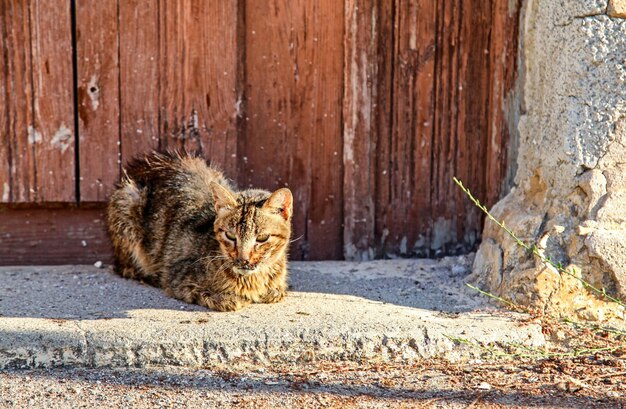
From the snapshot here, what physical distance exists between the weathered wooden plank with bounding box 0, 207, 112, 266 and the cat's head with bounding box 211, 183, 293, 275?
129 cm

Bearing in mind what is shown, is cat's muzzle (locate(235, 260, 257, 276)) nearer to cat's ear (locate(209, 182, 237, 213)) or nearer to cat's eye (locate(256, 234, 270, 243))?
cat's eye (locate(256, 234, 270, 243))

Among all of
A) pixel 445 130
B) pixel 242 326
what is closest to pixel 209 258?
pixel 242 326

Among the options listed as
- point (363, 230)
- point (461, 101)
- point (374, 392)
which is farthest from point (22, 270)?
point (461, 101)

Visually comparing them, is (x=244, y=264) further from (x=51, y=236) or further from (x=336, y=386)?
(x=51, y=236)

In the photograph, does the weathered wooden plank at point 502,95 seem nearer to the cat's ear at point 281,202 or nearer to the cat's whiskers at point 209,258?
the cat's ear at point 281,202

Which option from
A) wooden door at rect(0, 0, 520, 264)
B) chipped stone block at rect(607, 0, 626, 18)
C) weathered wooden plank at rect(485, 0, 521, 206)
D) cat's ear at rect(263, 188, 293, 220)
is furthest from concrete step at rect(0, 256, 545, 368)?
chipped stone block at rect(607, 0, 626, 18)

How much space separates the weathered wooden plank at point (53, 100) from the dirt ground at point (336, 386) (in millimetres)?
1777

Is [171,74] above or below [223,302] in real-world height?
above

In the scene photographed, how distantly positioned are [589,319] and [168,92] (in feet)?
9.73

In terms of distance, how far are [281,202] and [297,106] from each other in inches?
43.1

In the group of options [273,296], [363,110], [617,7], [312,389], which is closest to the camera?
[312,389]

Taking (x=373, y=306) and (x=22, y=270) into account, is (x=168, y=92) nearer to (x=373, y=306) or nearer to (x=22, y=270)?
(x=22, y=270)

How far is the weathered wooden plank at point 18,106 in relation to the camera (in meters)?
5.76

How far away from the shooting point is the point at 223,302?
5152 millimetres
